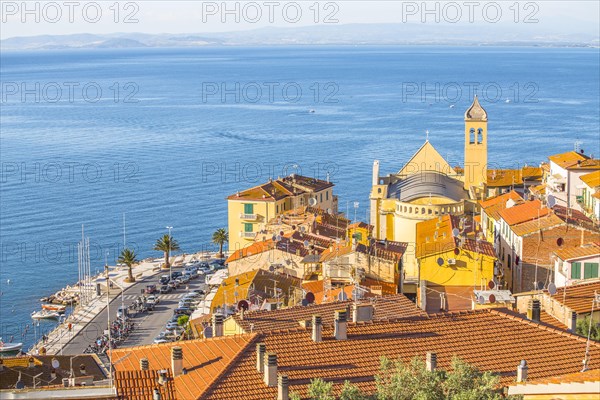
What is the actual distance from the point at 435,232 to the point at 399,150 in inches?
2444

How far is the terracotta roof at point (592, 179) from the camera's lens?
37938mm

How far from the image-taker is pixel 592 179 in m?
38.6

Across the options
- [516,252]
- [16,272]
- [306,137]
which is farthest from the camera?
[306,137]

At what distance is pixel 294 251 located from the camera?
38500mm

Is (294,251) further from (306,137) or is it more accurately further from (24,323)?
(306,137)

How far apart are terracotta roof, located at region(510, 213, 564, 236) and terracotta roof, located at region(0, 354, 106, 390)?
46.9ft

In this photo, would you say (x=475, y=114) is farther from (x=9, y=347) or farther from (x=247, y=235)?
(x=9, y=347)

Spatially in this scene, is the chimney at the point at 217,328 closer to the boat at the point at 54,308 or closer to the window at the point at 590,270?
the window at the point at 590,270

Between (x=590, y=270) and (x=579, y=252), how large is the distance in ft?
2.73

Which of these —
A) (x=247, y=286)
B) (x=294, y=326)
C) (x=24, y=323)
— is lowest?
(x=24, y=323)

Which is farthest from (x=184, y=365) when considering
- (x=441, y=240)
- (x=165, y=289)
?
(x=165, y=289)

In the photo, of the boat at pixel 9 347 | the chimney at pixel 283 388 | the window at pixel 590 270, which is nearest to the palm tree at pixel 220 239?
the boat at pixel 9 347

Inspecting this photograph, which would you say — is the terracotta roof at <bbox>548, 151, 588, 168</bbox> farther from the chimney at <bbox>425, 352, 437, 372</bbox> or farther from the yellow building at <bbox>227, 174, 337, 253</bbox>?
the chimney at <bbox>425, 352, 437, 372</bbox>

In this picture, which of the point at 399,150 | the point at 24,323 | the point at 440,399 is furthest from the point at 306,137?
the point at 440,399
